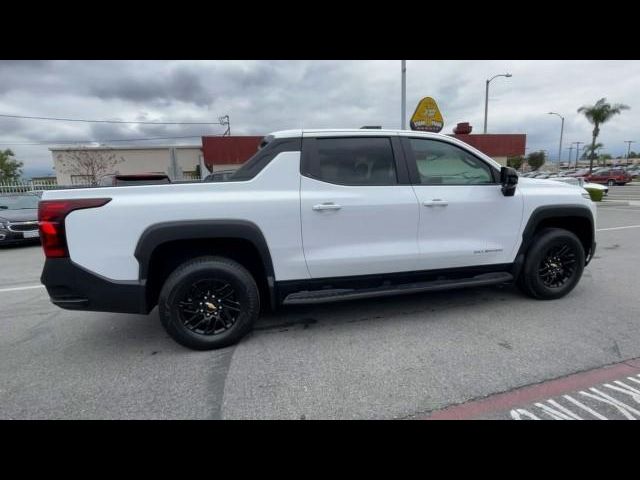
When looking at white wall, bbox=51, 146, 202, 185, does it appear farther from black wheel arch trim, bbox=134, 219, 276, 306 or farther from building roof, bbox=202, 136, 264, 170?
black wheel arch trim, bbox=134, 219, 276, 306

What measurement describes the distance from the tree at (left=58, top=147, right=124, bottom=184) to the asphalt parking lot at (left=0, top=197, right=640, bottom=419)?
2987cm

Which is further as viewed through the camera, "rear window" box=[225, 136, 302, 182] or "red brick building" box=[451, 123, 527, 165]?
"red brick building" box=[451, 123, 527, 165]

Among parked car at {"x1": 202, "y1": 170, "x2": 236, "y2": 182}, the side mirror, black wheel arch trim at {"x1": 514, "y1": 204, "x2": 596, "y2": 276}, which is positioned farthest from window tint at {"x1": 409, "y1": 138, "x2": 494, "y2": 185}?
parked car at {"x1": 202, "y1": 170, "x2": 236, "y2": 182}

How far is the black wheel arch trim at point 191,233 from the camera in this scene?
2.72 meters

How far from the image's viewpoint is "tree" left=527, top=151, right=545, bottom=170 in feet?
227

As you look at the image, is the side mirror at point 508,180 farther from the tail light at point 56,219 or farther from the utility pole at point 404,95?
the utility pole at point 404,95

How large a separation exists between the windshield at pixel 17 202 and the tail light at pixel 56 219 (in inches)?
361

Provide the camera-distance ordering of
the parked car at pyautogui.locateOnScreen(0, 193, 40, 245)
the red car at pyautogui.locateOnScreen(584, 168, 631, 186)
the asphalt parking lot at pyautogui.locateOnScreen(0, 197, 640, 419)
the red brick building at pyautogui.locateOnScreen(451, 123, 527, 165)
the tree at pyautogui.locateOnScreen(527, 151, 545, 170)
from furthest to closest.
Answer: the tree at pyautogui.locateOnScreen(527, 151, 545, 170), the red car at pyautogui.locateOnScreen(584, 168, 631, 186), the red brick building at pyautogui.locateOnScreen(451, 123, 527, 165), the parked car at pyautogui.locateOnScreen(0, 193, 40, 245), the asphalt parking lot at pyautogui.locateOnScreen(0, 197, 640, 419)

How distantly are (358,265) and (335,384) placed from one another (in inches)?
44.1

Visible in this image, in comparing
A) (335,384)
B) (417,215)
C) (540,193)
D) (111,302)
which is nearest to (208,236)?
(111,302)

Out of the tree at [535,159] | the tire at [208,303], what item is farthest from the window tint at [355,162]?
the tree at [535,159]

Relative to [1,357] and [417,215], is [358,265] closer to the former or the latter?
[417,215]
